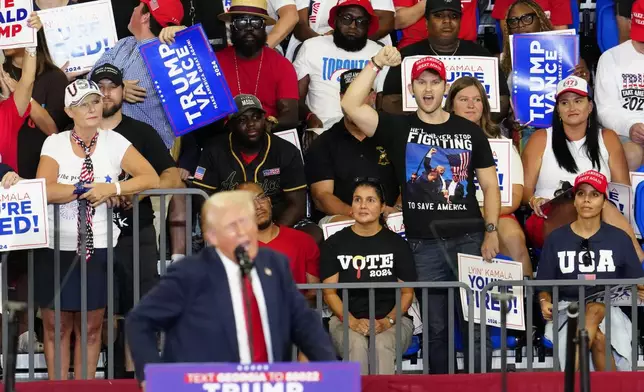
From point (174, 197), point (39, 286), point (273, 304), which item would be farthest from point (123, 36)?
point (273, 304)

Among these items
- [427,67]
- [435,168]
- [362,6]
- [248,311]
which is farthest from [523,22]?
[248,311]

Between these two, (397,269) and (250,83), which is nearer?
(397,269)

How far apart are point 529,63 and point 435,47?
0.77 metres

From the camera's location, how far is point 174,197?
1026cm

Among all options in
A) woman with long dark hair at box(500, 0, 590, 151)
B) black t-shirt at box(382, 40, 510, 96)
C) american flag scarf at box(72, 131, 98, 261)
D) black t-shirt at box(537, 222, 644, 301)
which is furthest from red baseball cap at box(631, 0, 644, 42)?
american flag scarf at box(72, 131, 98, 261)

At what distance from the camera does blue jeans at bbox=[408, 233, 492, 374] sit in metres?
10.0

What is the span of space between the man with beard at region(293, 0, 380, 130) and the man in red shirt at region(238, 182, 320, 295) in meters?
1.60

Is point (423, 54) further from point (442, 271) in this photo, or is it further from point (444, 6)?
point (442, 271)

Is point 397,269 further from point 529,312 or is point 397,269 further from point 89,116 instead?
point 89,116

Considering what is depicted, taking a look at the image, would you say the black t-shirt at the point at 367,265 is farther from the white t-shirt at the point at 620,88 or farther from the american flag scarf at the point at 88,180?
the white t-shirt at the point at 620,88

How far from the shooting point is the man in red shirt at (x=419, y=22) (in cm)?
1241

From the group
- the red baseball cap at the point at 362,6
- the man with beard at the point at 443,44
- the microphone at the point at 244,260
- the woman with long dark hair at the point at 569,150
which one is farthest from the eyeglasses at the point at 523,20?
the microphone at the point at 244,260

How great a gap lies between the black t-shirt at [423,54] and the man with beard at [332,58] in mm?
427

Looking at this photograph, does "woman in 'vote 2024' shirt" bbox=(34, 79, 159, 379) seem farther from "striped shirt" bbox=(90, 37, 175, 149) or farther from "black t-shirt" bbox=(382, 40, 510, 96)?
"black t-shirt" bbox=(382, 40, 510, 96)
